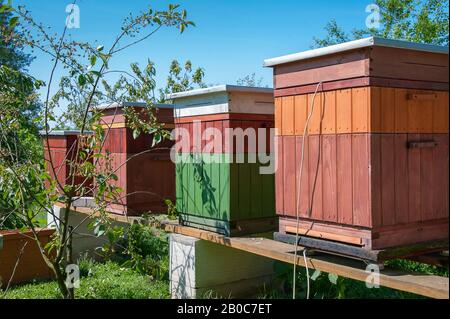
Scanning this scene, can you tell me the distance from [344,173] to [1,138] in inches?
129

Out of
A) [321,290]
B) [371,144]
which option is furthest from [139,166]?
[371,144]

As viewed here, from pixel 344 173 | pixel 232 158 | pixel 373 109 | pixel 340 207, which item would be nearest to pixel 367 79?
pixel 373 109

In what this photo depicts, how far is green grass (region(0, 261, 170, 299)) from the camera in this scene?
5371mm

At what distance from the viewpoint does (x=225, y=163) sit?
4277mm

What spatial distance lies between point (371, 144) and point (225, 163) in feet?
4.94

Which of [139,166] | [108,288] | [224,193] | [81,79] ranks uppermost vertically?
[81,79]

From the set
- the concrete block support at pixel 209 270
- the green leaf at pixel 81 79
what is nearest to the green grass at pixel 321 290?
the concrete block support at pixel 209 270

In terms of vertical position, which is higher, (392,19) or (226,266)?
(392,19)

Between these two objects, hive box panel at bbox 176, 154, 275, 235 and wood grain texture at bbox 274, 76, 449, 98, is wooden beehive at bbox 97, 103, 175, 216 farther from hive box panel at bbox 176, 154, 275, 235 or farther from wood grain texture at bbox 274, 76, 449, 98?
wood grain texture at bbox 274, 76, 449, 98

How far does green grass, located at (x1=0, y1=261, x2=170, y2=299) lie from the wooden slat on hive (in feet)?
3.66

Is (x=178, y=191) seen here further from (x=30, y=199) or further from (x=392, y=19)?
(x=392, y=19)

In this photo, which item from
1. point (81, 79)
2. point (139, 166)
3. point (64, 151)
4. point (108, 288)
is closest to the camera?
point (81, 79)

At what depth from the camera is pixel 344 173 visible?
325 cm

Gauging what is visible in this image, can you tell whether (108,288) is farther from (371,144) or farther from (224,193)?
(371,144)
